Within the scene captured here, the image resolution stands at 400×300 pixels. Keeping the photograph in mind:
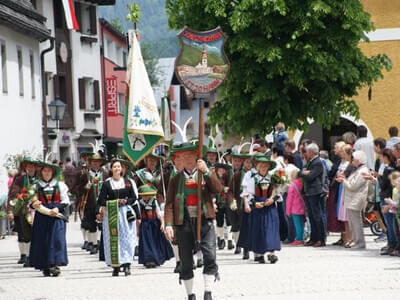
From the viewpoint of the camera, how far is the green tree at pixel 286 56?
2842 cm

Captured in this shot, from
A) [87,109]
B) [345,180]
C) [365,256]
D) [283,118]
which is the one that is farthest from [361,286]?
[87,109]

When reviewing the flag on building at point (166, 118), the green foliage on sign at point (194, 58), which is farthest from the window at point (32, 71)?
the green foliage on sign at point (194, 58)

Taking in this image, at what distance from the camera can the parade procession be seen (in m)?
12.0

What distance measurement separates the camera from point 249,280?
13.9 m

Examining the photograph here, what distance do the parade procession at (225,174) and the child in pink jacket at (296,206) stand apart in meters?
0.03

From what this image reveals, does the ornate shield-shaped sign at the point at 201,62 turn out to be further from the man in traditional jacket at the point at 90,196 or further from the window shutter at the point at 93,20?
the window shutter at the point at 93,20

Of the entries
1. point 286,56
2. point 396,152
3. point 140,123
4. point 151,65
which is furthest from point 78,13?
point 151,65

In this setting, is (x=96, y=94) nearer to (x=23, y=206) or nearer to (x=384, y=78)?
(x=384, y=78)

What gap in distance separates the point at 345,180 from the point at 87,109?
32.5m

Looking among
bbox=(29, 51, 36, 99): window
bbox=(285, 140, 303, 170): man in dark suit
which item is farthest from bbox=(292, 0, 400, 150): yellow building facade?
bbox=(285, 140, 303, 170): man in dark suit

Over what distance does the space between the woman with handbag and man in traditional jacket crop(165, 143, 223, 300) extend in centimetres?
424

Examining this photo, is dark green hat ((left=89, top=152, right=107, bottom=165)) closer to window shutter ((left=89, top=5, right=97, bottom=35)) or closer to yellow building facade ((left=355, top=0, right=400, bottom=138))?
yellow building facade ((left=355, top=0, right=400, bottom=138))

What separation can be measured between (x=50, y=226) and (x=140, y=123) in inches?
85.2

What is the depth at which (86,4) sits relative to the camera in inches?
1967
